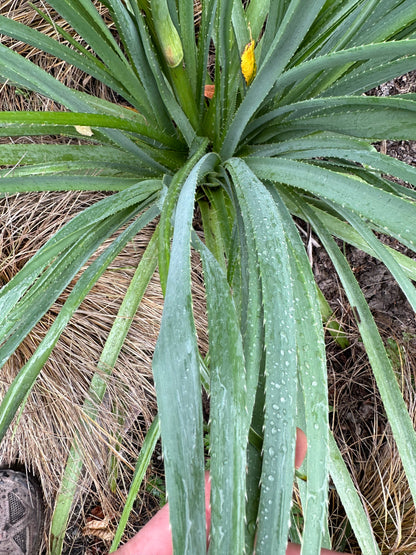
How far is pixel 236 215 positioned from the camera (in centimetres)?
63

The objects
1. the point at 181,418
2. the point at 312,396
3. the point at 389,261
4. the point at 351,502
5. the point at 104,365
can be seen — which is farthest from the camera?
the point at 104,365

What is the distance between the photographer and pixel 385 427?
101 centimetres

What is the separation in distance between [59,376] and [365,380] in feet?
2.36

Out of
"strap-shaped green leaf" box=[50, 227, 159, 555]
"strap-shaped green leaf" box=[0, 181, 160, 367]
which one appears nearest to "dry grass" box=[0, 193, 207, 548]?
"strap-shaped green leaf" box=[50, 227, 159, 555]

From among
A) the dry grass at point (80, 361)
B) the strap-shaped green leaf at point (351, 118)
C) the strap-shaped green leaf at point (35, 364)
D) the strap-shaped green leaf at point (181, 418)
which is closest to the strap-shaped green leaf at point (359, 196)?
the strap-shaped green leaf at point (351, 118)

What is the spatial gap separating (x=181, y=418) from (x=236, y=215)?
0.37 m

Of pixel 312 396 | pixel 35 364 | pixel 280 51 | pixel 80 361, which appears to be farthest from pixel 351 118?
pixel 80 361

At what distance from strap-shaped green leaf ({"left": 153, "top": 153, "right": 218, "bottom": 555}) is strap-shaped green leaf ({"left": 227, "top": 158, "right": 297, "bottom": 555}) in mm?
68

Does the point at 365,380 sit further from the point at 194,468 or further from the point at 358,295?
the point at 194,468

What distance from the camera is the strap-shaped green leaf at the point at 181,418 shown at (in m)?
0.31

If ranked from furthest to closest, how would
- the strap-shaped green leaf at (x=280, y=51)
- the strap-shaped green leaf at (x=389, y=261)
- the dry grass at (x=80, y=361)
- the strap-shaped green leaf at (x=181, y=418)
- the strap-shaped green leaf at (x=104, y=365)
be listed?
the dry grass at (x=80, y=361), the strap-shaped green leaf at (x=104, y=365), the strap-shaped green leaf at (x=389, y=261), the strap-shaped green leaf at (x=280, y=51), the strap-shaped green leaf at (x=181, y=418)

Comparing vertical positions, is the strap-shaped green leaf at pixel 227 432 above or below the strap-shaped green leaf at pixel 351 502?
above

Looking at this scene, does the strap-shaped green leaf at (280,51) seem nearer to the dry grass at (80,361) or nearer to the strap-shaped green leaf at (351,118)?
the strap-shaped green leaf at (351,118)

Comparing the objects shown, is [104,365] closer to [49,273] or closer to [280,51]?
[49,273]
